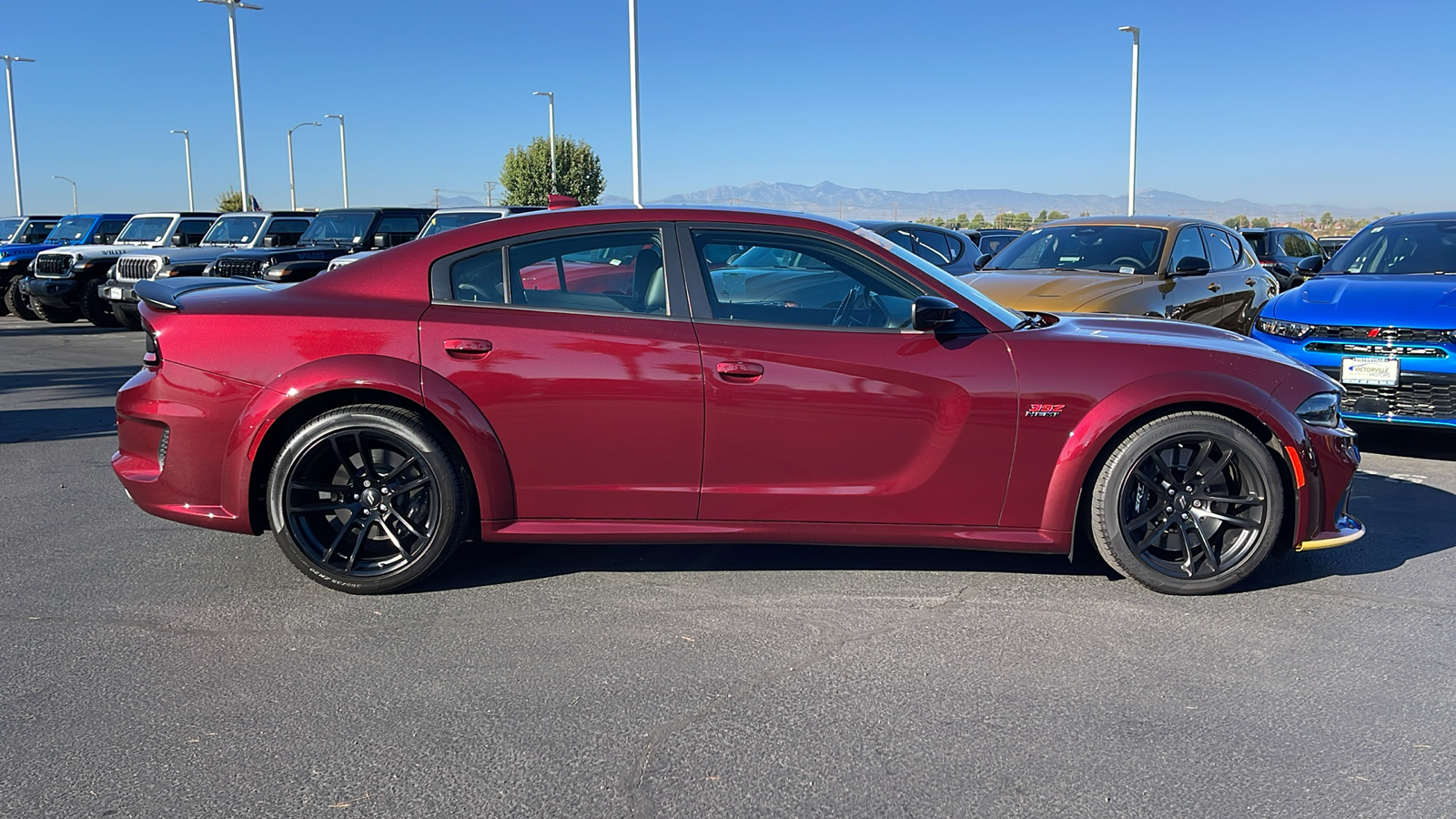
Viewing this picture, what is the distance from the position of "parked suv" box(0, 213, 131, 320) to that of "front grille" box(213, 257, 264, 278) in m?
4.80

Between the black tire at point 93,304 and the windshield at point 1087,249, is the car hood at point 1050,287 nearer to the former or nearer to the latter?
the windshield at point 1087,249

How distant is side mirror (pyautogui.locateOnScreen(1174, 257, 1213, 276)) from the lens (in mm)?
9000

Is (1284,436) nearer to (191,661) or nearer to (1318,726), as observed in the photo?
(1318,726)

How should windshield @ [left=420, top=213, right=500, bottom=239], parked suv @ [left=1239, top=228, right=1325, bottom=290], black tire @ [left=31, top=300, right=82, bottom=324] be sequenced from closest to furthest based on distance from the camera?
1. windshield @ [left=420, top=213, right=500, bottom=239]
2. parked suv @ [left=1239, top=228, right=1325, bottom=290]
3. black tire @ [left=31, top=300, right=82, bottom=324]

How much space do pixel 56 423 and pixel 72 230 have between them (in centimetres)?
1609

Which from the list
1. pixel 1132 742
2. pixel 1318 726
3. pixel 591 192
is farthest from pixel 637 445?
pixel 591 192

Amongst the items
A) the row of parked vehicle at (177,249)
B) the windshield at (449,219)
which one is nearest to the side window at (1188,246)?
the row of parked vehicle at (177,249)

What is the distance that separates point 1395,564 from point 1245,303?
575 centimetres

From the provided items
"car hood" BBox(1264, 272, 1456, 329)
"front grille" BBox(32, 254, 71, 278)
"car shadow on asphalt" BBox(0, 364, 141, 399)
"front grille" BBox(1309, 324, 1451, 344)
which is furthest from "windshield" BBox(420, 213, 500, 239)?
"front grille" BBox(1309, 324, 1451, 344)

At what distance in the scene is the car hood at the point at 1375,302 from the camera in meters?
6.87

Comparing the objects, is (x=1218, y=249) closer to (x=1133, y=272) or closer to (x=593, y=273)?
(x=1133, y=272)

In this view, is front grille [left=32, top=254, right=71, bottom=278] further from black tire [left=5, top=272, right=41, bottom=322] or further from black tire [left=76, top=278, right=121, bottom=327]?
black tire [left=5, top=272, right=41, bottom=322]

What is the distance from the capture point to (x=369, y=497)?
4328 mm

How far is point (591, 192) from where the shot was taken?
Result: 70875mm
